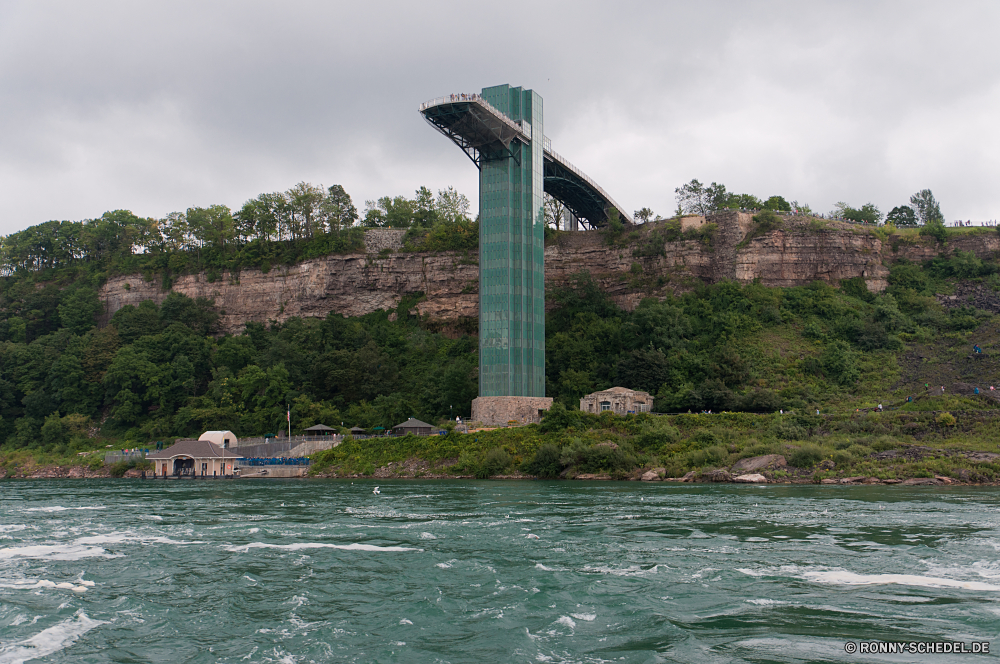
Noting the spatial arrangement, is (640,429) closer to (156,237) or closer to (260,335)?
(260,335)

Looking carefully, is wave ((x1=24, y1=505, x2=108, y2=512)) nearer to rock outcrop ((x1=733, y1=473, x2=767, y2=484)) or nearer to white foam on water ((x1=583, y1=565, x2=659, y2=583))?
white foam on water ((x1=583, y1=565, x2=659, y2=583))

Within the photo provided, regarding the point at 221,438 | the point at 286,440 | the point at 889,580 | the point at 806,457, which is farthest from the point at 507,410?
the point at 889,580

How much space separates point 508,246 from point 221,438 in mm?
32748

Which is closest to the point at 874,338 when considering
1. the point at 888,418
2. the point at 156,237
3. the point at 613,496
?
the point at 888,418

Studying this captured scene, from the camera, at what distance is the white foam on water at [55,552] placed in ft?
68.5

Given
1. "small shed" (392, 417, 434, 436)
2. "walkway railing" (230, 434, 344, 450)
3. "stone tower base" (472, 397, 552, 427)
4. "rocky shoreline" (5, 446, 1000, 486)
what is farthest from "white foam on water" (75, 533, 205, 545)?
"stone tower base" (472, 397, 552, 427)

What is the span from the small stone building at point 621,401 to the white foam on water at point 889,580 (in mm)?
46754

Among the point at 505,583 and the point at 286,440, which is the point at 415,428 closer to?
the point at 286,440

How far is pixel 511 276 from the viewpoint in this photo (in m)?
70.8

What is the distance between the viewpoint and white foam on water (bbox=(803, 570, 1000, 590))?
15555mm

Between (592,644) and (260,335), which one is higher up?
(260,335)

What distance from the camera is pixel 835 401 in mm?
61344

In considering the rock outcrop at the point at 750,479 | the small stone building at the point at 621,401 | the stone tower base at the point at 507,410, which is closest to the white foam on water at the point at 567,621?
the rock outcrop at the point at 750,479

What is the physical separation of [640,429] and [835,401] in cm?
1842
